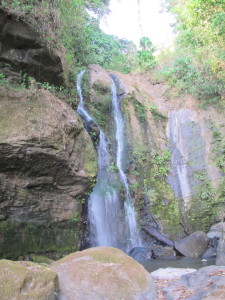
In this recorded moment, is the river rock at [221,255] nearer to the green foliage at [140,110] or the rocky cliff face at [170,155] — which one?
the rocky cliff face at [170,155]

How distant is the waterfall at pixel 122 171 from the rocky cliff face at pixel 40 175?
3.27 meters

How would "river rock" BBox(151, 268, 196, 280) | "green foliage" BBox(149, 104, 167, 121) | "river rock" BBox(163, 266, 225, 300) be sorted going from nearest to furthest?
"river rock" BBox(163, 266, 225, 300)
"river rock" BBox(151, 268, 196, 280)
"green foliage" BBox(149, 104, 167, 121)

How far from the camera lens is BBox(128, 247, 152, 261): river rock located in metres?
9.27

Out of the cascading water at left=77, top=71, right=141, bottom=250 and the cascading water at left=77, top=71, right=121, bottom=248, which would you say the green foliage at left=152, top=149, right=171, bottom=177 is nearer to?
the cascading water at left=77, top=71, right=141, bottom=250

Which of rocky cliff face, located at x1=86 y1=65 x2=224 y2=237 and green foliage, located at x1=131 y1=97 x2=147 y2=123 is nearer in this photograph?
rocky cliff face, located at x1=86 y1=65 x2=224 y2=237

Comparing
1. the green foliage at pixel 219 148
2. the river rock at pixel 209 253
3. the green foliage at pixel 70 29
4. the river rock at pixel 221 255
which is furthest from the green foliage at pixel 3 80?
the green foliage at pixel 219 148

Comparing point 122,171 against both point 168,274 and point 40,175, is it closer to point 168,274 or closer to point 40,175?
point 40,175

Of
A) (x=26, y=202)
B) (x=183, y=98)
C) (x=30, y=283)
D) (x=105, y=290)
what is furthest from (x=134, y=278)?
(x=183, y=98)

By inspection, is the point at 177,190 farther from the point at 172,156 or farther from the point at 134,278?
the point at 134,278

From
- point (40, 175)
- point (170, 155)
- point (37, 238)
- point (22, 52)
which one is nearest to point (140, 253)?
point (37, 238)

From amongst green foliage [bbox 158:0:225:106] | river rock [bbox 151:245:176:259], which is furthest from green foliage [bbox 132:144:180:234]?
green foliage [bbox 158:0:225:106]

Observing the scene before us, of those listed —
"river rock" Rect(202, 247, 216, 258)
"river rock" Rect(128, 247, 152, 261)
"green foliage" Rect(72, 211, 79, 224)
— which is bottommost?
"river rock" Rect(202, 247, 216, 258)

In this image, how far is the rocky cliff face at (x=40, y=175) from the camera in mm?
6945

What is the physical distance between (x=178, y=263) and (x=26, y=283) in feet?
19.7
